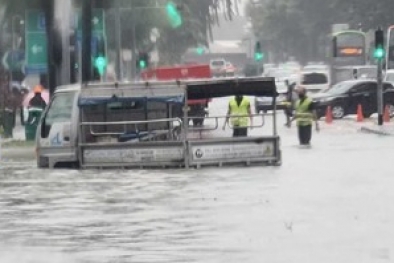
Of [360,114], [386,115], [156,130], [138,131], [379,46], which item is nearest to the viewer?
[138,131]

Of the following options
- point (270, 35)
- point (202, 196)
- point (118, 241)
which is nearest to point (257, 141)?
point (202, 196)

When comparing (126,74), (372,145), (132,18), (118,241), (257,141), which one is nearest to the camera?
(118,241)

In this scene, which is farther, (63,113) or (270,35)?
(270,35)

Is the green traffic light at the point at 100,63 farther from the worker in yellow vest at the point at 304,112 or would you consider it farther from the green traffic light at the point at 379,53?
the worker in yellow vest at the point at 304,112

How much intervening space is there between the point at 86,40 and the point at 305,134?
1761 centimetres

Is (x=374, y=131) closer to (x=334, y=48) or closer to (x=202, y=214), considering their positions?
(x=202, y=214)

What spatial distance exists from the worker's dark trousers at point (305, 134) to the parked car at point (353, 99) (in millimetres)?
20204

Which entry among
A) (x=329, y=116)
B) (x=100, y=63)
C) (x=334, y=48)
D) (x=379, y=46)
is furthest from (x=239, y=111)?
(x=334, y=48)

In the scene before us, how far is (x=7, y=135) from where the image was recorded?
4906 centimetres

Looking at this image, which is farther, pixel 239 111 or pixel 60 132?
pixel 239 111

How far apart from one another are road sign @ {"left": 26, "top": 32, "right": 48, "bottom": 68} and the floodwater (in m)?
16.7

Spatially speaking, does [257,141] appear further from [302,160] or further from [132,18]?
[132,18]

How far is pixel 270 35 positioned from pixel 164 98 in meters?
138

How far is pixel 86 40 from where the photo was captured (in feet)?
179
